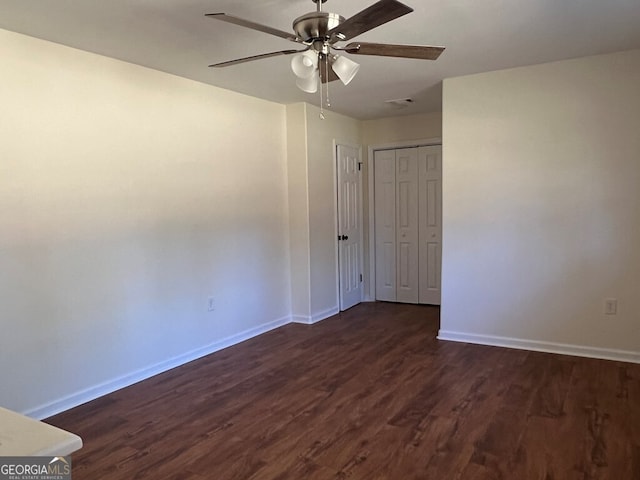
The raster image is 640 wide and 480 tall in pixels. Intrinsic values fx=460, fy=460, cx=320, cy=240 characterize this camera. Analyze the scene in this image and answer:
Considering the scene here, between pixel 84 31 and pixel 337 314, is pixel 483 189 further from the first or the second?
pixel 84 31

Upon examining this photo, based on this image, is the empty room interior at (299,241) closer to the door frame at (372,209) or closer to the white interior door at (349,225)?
the white interior door at (349,225)

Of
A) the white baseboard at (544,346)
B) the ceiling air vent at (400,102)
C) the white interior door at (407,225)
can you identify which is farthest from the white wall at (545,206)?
the white interior door at (407,225)

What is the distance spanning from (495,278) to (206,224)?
2601mm

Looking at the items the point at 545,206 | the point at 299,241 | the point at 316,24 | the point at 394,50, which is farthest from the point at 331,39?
the point at 299,241

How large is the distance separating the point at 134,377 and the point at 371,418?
1844 mm

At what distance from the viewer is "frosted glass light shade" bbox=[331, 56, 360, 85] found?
94.1 inches

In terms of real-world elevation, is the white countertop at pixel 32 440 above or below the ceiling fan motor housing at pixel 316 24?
below

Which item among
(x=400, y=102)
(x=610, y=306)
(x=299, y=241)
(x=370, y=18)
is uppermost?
(x=400, y=102)

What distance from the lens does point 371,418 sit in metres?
2.81

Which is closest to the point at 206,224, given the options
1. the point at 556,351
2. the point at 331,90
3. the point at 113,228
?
the point at 113,228

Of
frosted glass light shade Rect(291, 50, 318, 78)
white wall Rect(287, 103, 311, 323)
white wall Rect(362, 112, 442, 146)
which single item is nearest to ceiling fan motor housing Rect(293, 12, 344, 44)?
frosted glass light shade Rect(291, 50, 318, 78)

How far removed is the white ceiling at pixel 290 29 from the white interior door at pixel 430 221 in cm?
185

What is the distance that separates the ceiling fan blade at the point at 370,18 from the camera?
1.82 meters

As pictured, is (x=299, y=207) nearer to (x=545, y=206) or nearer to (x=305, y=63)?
(x=545, y=206)
